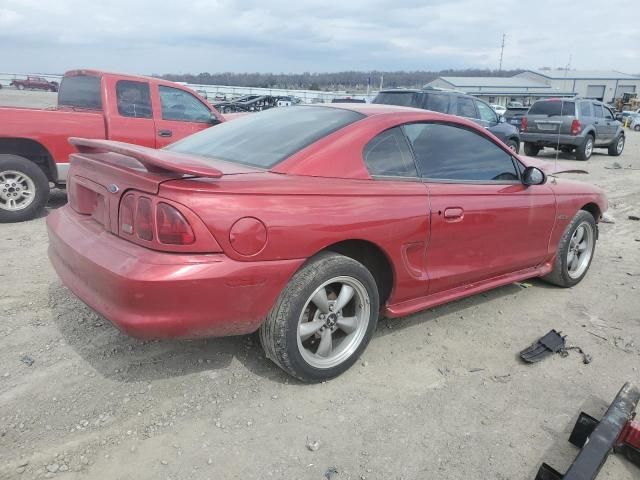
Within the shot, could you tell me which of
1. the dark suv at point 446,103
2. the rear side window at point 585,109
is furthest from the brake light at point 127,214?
the rear side window at point 585,109

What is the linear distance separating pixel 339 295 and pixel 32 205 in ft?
15.5

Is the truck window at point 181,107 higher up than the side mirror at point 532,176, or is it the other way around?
the truck window at point 181,107

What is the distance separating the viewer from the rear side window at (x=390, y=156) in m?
2.96

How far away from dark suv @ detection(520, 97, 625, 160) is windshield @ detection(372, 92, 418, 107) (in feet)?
17.4

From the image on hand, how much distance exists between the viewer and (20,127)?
18.8 ft

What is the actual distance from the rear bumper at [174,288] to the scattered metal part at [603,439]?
1.46 meters

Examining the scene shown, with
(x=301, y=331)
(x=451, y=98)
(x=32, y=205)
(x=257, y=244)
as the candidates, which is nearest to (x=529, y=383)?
(x=301, y=331)

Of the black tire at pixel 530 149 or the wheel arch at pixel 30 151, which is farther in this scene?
the black tire at pixel 530 149

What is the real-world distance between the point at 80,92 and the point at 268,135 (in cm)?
465

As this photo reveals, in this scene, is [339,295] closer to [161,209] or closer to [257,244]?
[257,244]

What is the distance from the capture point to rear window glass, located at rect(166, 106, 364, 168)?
289 cm

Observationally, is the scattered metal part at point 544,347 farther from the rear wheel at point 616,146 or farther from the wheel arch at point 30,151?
the rear wheel at point 616,146

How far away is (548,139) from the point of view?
13859 millimetres

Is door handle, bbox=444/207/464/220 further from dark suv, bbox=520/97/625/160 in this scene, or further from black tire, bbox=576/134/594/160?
black tire, bbox=576/134/594/160
